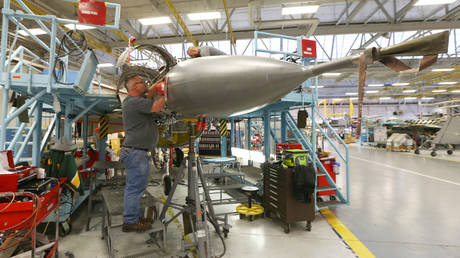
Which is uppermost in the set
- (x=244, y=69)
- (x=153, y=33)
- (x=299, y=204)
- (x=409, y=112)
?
(x=153, y=33)

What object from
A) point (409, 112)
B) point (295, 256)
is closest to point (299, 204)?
point (295, 256)

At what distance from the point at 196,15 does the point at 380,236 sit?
8039 mm

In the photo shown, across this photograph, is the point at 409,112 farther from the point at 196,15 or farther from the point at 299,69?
the point at 299,69

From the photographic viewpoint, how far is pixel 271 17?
389 inches

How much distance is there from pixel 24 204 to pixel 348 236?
3.90m

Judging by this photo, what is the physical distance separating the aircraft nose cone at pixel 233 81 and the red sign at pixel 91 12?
3.74 meters

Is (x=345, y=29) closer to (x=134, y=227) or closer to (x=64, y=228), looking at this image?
(x=134, y=227)

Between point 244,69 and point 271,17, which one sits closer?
point 244,69

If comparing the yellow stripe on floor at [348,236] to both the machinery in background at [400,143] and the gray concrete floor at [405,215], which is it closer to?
the gray concrete floor at [405,215]

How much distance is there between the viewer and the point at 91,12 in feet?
12.1

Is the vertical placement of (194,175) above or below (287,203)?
above

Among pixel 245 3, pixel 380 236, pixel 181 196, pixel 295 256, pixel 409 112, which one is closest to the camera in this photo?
pixel 295 256

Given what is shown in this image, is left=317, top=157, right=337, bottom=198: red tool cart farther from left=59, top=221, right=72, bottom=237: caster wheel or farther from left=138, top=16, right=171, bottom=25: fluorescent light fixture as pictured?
left=138, top=16, right=171, bottom=25: fluorescent light fixture

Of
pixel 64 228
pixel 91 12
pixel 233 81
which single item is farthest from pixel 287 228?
pixel 91 12
